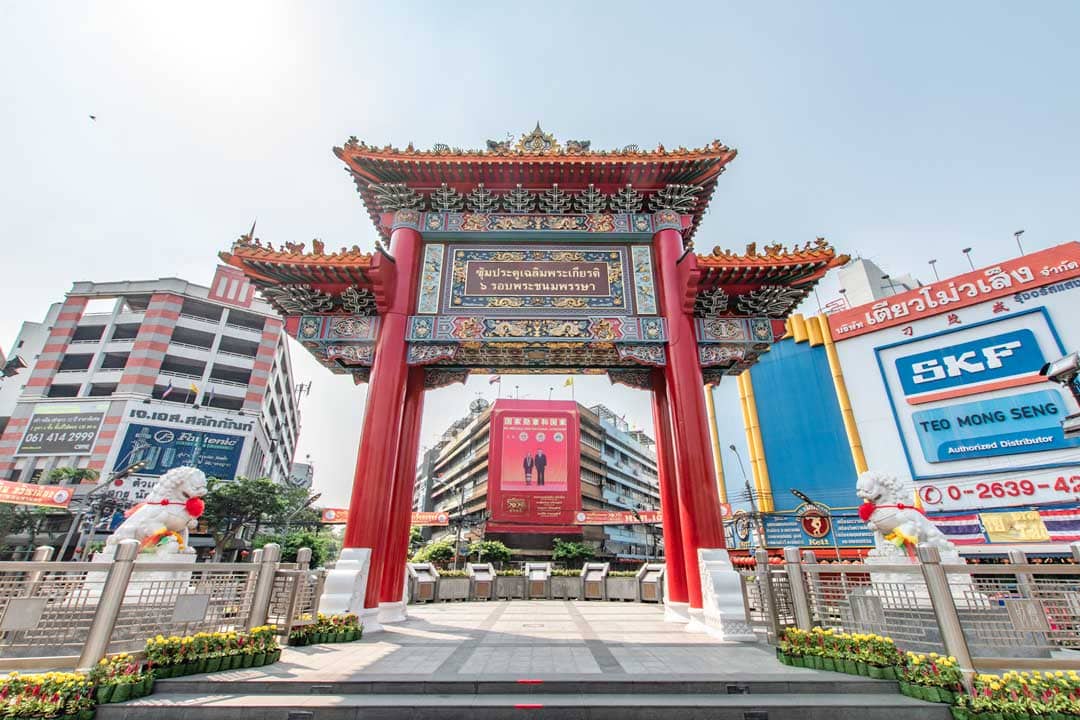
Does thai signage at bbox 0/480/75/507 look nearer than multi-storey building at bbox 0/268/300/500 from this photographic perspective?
Yes

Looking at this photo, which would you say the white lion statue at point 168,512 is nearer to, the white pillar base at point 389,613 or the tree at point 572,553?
the white pillar base at point 389,613

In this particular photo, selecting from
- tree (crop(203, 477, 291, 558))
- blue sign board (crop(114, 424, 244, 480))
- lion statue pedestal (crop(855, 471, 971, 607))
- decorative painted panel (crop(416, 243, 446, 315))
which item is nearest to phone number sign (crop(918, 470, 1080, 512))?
lion statue pedestal (crop(855, 471, 971, 607))

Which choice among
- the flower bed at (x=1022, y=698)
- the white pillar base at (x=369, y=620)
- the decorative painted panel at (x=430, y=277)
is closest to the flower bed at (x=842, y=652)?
the flower bed at (x=1022, y=698)

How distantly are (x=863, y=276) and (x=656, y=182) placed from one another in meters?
24.3

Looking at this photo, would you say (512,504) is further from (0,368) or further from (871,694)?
(871,694)

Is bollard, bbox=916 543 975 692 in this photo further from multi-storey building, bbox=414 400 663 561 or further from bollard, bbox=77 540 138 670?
multi-storey building, bbox=414 400 663 561

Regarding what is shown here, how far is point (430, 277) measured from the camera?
9422 mm

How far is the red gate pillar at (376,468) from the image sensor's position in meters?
7.23

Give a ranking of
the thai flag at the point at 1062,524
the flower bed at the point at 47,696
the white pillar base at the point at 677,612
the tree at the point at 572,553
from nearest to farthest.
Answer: the flower bed at the point at 47,696
the white pillar base at the point at 677,612
the thai flag at the point at 1062,524
the tree at the point at 572,553

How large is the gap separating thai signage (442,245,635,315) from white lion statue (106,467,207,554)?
471 cm

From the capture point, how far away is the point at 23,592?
4.30m

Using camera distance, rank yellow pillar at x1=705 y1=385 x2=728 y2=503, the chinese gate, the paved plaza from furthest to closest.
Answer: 1. yellow pillar at x1=705 y1=385 x2=728 y2=503
2. the chinese gate
3. the paved plaza

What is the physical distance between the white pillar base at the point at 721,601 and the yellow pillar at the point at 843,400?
50.4 feet

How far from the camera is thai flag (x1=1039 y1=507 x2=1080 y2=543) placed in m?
15.1
